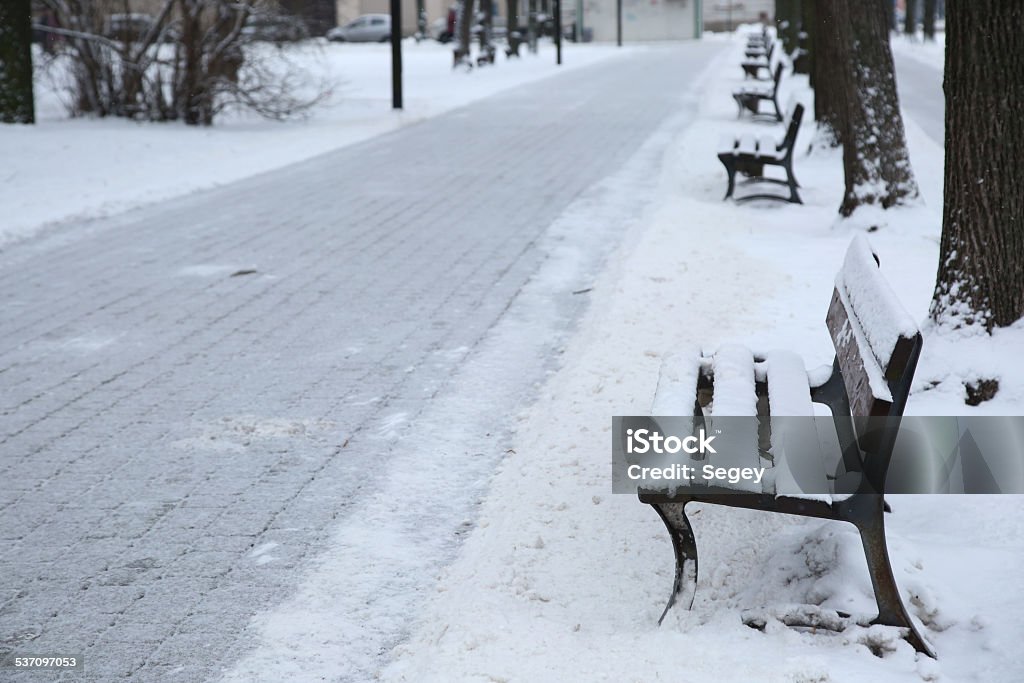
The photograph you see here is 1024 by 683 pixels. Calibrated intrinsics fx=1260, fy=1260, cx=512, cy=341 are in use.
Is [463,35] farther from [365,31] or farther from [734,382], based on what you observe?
[734,382]

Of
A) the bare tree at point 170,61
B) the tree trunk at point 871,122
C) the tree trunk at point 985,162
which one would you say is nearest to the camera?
the tree trunk at point 985,162

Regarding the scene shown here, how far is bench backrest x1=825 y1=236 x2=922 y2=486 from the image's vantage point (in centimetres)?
310

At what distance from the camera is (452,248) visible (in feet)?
30.1

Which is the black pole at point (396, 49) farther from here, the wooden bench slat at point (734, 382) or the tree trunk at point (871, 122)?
the wooden bench slat at point (734, 382)

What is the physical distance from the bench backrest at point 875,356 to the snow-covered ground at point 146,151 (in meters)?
7.45

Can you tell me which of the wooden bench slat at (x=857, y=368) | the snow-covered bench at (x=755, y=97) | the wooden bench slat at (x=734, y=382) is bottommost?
the wooden bench slat at (x=734, y=382)

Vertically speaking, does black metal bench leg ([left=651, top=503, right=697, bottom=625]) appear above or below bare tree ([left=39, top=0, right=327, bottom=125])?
below

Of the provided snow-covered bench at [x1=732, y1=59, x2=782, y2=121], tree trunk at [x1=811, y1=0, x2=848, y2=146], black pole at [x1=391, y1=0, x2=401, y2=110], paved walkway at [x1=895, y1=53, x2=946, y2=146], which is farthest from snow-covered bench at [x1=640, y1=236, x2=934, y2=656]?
black pole at [x1=391, y1=0, x2=401, y2=110]

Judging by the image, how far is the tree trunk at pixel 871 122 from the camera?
9.59m

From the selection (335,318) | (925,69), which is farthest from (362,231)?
(925,69)

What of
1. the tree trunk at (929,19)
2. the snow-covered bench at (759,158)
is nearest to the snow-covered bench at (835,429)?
the snow-covered bench at (759,158)

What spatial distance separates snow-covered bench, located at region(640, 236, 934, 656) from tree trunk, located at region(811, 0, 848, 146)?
626cm

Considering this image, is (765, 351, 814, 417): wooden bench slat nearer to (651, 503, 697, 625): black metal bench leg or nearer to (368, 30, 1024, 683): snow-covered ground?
(368, 30, 1024, 683): snow-covered ground

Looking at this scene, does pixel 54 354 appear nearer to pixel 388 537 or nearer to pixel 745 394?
pixel 388 537
